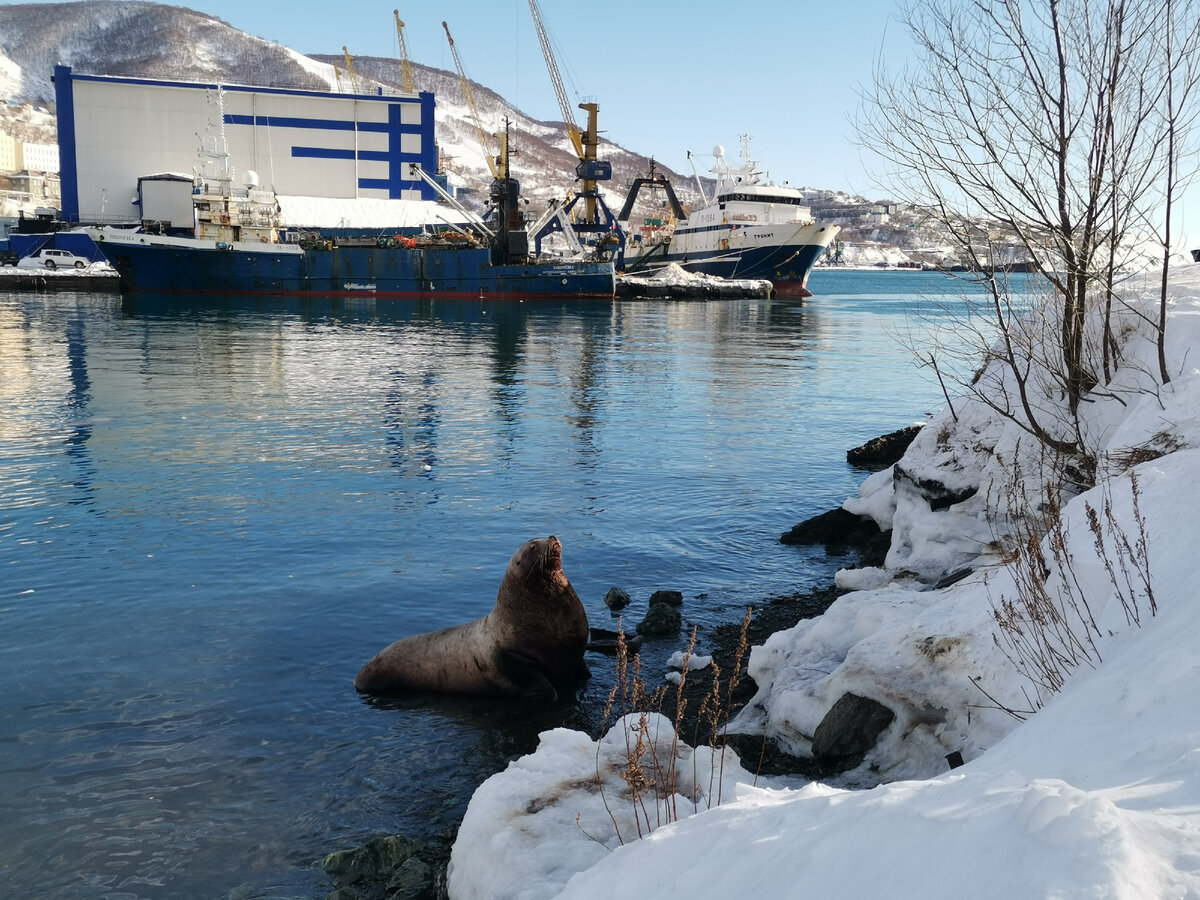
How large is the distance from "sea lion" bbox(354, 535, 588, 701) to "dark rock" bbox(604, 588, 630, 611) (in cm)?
163

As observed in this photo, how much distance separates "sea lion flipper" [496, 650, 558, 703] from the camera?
23.9ft

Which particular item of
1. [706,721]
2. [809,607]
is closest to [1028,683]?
[706,721]

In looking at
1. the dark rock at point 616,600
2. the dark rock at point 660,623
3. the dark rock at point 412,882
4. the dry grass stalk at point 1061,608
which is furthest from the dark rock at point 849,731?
the dark rock at point 616,600

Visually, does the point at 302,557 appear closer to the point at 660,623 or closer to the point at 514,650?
the point at 514,650

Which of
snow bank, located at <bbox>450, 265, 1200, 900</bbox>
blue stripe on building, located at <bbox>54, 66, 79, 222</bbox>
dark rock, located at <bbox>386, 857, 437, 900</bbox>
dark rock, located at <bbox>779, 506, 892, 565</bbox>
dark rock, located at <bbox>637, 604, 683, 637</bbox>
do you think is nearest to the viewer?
snow bank, located at <bbox>450, 265, 1200, 900</bbox>

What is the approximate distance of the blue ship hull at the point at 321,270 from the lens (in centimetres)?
5569

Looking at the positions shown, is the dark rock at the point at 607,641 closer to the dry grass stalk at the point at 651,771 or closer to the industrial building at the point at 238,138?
the dry grass stalk at the point at 651,771

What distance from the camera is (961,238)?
8.38 metres

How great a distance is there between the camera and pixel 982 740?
485 cm

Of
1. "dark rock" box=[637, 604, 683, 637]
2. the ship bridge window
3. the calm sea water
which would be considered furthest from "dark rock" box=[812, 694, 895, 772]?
the ship bridge window

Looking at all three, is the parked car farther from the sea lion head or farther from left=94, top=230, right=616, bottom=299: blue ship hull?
the sea lion head

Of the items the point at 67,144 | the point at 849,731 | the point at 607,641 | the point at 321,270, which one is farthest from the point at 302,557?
the point at 67,144

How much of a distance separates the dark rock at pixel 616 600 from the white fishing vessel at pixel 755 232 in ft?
217

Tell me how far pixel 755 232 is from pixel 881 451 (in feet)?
195
